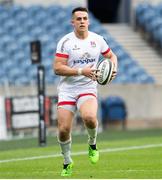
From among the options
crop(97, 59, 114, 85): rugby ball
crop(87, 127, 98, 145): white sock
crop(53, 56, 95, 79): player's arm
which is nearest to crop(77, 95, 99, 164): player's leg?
crop(87, 127, 98, 145): white sock

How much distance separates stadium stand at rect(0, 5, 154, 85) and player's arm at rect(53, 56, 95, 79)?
12.8m

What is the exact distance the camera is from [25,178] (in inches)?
434

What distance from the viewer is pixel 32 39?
89.7 ft

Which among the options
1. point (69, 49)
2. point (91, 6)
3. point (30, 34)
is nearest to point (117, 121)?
point (30, 34)

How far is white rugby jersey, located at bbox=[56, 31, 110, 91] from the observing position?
38.5 ft

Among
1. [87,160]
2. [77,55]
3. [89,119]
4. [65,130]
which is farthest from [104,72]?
[87,160]

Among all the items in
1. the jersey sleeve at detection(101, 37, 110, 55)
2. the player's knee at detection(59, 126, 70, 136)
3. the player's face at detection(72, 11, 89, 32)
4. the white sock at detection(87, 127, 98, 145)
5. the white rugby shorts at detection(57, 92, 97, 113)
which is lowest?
the white sock at detection(87, 127, 98, 145)

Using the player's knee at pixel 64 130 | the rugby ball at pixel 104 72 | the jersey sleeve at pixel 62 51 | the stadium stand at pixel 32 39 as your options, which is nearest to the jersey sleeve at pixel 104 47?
the rugby ball at pixel 104 72

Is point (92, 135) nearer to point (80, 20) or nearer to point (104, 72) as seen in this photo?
point (104, 72)

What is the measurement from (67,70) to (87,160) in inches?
138

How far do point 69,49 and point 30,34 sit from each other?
16203 mm

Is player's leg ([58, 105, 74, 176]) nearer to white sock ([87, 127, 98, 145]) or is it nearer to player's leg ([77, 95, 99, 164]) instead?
player's leg ([77, 95, 99, 164])

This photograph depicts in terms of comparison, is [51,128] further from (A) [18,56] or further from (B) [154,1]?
(B) [154,1]

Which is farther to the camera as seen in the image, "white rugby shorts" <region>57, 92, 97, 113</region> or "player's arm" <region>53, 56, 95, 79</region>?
"white rugby shorts" <region>57, 92, 97, 113</region>
